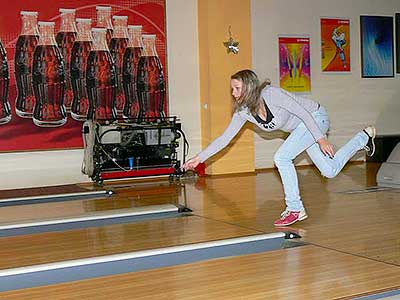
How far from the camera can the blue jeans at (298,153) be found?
420 cm

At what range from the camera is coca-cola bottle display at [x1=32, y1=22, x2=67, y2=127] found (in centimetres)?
725

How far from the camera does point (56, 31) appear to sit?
290 inches

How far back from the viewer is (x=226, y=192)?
632 centimetres

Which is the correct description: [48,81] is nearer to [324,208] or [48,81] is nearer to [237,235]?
[324,208]

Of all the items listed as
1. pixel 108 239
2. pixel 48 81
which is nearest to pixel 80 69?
pixel 48 81

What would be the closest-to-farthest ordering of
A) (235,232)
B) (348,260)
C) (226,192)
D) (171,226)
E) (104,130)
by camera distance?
1. (348,260)
2. (235,232)
3. (171,226)
4. (226,192)
5. (104,130)

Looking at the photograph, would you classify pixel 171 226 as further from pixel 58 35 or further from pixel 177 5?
pixel 177 5

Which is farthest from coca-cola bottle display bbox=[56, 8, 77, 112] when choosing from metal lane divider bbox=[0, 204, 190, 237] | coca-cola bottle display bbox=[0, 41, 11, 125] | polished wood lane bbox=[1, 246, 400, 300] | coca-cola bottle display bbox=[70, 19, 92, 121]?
polished wood lane bbox=[1, 246, 400, 300]

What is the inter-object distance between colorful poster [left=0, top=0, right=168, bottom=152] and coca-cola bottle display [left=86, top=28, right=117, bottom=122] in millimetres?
218

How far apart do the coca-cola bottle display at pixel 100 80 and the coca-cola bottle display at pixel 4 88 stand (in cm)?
94


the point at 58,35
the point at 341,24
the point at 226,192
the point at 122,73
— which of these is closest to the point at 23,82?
the point at 58,35

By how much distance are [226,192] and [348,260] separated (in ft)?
10.2

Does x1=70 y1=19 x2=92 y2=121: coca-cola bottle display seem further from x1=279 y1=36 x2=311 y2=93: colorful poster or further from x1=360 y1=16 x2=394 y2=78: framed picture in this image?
x1=360 y1=16 x2=394 y2=78: framed picture

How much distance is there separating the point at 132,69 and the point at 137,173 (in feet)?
4.67
